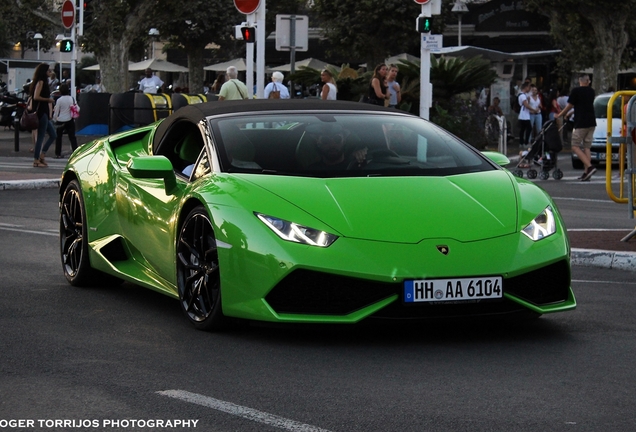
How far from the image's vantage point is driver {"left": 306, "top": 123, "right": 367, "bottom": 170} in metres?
7.34

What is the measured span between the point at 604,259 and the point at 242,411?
5.81 metres

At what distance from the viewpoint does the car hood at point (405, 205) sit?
659 cm

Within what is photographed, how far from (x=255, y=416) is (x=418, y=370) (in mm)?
1196

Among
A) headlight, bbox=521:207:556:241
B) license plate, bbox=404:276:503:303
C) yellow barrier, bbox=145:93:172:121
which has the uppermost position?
headlight, bbox=521:207:556:241

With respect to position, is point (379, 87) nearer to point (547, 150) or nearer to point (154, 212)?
point (547, 150)

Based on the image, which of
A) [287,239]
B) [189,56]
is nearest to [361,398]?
[287,239]

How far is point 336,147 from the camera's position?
744 centimetres

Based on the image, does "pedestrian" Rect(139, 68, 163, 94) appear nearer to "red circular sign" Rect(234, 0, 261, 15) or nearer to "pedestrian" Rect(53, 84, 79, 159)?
"pedestrian" Rect(53, 84, 79, 159)

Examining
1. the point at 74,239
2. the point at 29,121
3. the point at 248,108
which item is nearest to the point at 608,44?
the point at 29,121

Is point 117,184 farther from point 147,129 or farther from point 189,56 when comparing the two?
point 189,56

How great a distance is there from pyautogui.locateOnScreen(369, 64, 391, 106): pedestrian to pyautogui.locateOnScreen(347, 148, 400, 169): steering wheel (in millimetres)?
16513

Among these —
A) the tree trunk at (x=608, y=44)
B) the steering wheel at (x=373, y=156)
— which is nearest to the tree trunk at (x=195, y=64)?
the tree trunk at (x=608, y=44)

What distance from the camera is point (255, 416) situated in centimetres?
501

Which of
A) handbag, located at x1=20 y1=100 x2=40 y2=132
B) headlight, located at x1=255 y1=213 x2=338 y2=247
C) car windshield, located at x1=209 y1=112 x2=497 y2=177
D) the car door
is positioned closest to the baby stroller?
handbag, located at x1=20 y1=100 x2=40 y2=132
